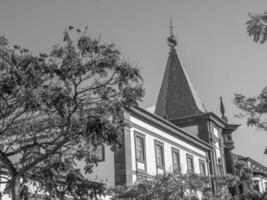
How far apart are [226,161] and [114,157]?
1812 cm

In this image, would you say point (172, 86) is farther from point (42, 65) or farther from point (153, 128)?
point (42, 65)

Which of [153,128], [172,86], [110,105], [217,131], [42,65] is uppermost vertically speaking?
[172,86]


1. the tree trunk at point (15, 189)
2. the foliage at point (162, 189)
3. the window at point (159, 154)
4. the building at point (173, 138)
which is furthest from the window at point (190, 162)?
the tree trunk at point (15, 189)

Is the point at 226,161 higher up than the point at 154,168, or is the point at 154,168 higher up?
the point at 226,161

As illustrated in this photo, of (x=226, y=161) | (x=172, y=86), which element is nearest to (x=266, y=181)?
(x=226, y=161)

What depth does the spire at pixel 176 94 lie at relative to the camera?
37.3 metres

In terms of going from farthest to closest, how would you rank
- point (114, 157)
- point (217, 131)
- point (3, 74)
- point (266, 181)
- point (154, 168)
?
point (266, 181) → point (217, 131) → point (154, 168) → point (114, 157) → point (3, 74)

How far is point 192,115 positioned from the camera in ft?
118

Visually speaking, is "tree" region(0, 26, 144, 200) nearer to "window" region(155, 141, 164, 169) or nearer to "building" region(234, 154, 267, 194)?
"window" region(155, 141, 164, 169)

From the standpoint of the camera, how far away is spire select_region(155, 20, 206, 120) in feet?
122

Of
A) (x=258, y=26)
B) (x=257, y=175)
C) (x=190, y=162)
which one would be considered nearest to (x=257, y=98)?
(x=258, y=26)

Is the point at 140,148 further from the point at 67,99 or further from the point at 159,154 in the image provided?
the point at 67,99

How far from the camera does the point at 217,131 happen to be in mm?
37875

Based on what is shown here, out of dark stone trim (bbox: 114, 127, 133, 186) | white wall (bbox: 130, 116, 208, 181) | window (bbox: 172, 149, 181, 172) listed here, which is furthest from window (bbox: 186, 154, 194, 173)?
dark stone trim (bbox: 114, 127, 133, 186)
